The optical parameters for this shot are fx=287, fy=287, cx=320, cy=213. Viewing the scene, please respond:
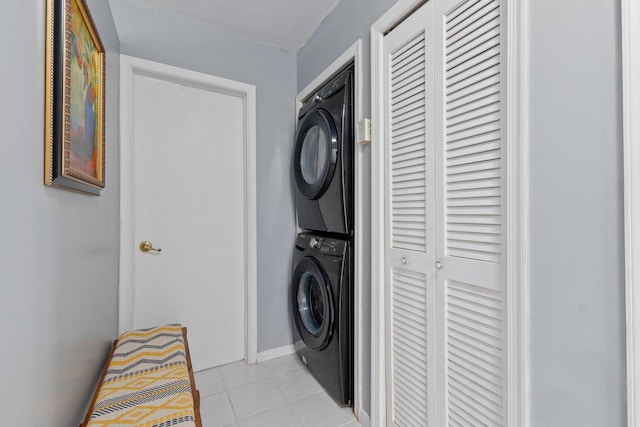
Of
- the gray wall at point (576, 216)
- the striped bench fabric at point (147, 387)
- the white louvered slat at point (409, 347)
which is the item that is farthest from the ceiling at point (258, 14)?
the striped bench fabric at point (147, 387)

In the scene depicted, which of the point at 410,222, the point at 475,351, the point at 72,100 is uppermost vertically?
the point at 72,100

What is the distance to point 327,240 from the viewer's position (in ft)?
6.10

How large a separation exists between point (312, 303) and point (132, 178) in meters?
1.48

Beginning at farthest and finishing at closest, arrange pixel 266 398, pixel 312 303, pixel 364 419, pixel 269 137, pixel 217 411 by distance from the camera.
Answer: pixel 269 137, pixel 312 303, pixel 266 398, pixel 217 411, pixel 364 419

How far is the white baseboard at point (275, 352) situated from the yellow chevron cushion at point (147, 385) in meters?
0.91

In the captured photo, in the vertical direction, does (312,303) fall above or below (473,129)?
below

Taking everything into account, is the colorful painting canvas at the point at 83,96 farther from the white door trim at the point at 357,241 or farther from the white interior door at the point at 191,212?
the white door trim at the point at 357,241

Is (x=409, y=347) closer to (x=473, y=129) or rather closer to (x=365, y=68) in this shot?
(x=473, y=129)

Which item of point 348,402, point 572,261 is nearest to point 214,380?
point 348,402

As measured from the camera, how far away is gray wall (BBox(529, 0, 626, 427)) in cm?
67

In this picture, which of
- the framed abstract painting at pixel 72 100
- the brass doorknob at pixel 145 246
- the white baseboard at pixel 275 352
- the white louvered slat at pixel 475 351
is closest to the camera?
the framed abstract painting at pixel 72 100

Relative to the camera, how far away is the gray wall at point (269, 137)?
2.07m

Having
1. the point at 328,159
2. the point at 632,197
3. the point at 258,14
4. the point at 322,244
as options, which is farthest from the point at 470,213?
the point at 258,14

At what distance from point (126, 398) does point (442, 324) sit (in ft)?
3.97
